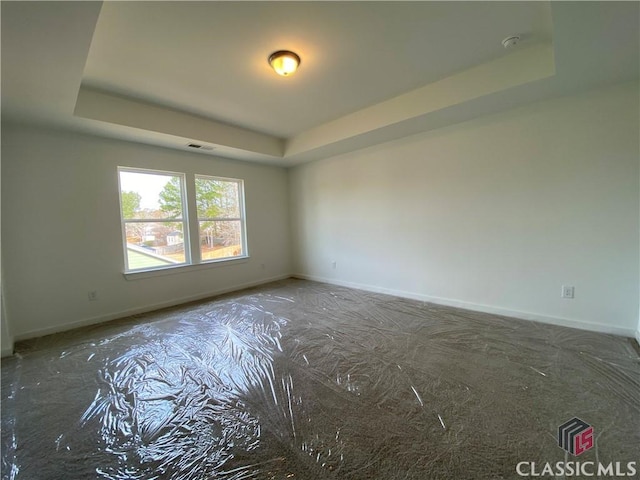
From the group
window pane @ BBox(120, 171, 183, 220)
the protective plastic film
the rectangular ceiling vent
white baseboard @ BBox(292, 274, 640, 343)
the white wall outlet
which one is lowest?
the protective plastic film

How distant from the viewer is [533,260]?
3084mm

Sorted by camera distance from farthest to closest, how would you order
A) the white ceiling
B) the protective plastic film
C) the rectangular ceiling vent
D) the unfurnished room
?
1. the rectangular ceiling vent
2. the white ceiling
3. the unfurnished room
4. the protective plastic film

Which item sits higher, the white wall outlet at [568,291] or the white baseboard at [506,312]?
the white wall outlet at [568,291]

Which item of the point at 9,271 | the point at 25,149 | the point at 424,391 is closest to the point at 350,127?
the point at 424,391

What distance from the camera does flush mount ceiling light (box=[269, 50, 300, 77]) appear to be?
2.33m

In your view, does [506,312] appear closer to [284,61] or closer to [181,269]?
[284,61]

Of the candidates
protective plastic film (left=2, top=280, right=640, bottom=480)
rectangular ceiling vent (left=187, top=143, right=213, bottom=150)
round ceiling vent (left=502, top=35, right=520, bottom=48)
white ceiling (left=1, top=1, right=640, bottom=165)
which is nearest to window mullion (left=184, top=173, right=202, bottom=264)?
rectangular ceiling vent (left=187, top=143, right=213, bottom=150)

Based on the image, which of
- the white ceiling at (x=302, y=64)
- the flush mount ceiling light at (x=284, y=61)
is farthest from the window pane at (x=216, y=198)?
the flush mount ceiling light at (x=284, y=61)

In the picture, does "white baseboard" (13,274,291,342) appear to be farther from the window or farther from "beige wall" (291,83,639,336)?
"beige wall" (291,83,639,336)

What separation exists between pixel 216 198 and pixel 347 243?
8.17 feet

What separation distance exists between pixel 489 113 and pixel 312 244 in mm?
3582

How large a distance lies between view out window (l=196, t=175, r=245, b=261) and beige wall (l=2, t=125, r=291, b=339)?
0.49 meters

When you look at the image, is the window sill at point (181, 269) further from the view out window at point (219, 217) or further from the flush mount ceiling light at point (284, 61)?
the flush mount ceiling light at point (284, 61)

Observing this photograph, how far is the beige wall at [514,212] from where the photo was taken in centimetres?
262
